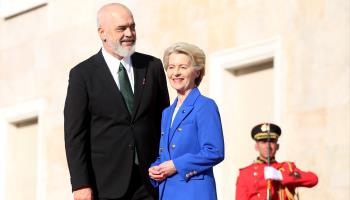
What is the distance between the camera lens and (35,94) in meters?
17.0

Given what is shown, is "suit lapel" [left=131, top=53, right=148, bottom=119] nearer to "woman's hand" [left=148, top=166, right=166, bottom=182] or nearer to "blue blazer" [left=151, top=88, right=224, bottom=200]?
"blue blazer" [left=151, top=88, right=224, bottom=200]

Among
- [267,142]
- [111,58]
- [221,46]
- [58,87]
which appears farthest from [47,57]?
[111,58]

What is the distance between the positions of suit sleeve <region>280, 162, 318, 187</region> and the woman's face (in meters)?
3.27

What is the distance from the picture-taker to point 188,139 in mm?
7453

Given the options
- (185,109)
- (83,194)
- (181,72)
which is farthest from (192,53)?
(83,194)

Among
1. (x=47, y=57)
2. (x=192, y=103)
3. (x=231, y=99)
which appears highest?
(x=47, y=57)

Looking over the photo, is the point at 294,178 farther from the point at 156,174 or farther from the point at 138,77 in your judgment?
the point at 156,174

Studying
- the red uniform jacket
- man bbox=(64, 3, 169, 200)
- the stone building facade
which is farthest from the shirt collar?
the stone building facade

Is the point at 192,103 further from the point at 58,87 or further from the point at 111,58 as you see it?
the point at 58,87

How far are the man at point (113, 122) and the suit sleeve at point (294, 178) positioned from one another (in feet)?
9.40

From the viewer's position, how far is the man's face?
7754 mm

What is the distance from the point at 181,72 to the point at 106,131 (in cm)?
65

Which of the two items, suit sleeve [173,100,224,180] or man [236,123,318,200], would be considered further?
man [236,123,318,200]

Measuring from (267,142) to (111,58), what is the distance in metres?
3.02
